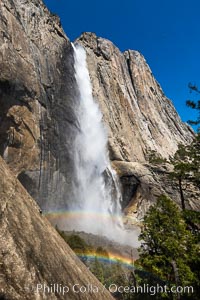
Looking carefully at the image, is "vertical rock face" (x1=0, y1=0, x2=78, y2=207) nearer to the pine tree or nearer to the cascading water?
the cascading water

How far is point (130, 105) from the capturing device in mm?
68875

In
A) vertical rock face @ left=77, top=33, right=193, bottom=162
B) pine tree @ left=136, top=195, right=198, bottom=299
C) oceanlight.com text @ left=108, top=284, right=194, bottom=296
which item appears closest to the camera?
oceanlight.com text @ left=108, top=284, right=194, bottom=296

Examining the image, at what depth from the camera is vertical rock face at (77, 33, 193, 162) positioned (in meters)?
59.9

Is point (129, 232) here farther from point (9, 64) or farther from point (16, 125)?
point (9, 64)

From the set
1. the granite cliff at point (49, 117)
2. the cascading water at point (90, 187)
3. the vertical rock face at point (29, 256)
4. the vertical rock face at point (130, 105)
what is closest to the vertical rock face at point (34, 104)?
the granite cliff at point (49, 117)

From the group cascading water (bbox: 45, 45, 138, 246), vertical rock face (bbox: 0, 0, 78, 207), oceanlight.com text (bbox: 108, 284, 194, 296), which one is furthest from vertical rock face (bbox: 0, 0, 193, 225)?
oceanlight.com text (bbox: 108, 284, 194, 296)

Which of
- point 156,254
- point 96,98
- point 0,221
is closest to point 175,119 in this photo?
point 96,98

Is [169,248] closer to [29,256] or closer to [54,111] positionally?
[29,256]

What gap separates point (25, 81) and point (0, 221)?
36700 millimetres

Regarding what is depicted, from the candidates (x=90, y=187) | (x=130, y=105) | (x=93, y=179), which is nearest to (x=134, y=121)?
(x=130, y=105)

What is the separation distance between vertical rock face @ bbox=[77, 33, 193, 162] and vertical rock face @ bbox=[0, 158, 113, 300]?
156ft

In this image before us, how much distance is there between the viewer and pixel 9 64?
1486 inches

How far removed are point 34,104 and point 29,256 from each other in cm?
3739

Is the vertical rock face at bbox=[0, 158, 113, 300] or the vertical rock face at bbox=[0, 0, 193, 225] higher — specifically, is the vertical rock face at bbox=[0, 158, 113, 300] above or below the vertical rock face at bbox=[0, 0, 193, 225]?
below
